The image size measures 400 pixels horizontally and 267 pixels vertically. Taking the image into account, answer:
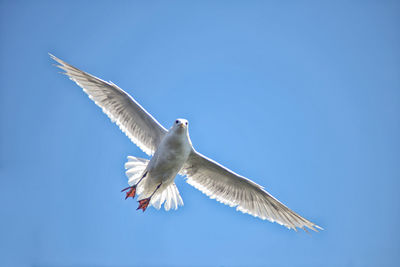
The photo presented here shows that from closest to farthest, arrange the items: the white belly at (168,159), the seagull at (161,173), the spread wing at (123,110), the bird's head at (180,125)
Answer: the bird's head at (180,125) → the white belly at (168,159) → the seagull at (161,173) → the spread wing at (123,110)

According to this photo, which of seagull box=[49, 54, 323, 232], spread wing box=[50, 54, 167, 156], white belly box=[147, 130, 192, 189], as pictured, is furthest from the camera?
spread wing box=[50, 54, 167, 156]

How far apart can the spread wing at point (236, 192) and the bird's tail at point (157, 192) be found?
1.38 ft

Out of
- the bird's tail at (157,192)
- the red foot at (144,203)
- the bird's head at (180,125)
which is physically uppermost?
the bird's head at (180,125)

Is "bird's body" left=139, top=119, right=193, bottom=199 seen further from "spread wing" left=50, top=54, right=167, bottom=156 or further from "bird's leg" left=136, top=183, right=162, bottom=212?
"spread wing" left=50, top=54, right=167, bottom=156

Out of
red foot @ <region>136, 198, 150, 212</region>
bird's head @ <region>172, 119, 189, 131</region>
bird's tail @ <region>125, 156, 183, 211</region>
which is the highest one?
bird's head @ <region>172, 119, 189, 131</region>

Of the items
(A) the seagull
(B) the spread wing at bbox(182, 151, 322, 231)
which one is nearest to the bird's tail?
(A) the seagull

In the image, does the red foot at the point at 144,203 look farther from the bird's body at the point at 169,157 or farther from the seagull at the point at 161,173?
the bird's body at the point at 169,157

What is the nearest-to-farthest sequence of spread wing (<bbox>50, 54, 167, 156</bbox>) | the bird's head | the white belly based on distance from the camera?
the bird's head → the white belly → spread wing (<bbox>50, 54, 167, 156</bbox>)

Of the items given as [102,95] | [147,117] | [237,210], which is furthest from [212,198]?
[102,95]

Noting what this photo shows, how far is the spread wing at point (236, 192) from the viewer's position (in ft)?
27.0

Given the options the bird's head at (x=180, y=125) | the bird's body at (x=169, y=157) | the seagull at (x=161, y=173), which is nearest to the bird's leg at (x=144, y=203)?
the seagull at (x=161, y=173)

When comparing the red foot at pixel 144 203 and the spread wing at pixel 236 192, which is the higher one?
the spread wing at pixel 236 192

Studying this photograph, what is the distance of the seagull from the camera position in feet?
26.2

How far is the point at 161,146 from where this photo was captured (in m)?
7.66
